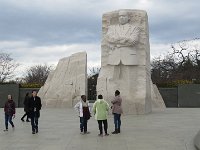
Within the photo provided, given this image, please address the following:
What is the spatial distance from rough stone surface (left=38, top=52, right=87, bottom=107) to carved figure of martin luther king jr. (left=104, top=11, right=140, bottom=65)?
752 cm

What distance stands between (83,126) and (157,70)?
4742 cm

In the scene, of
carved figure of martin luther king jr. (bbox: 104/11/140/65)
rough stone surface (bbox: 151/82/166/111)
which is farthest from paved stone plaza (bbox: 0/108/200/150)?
rough stone surface (bbox: 151/82/166/111)

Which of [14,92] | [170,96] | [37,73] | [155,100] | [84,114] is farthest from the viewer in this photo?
[37,73]

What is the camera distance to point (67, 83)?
27.4 m

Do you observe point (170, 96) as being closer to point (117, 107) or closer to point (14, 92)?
point (14, 92)

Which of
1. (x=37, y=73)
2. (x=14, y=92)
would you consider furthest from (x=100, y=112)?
(x=37, y=73)

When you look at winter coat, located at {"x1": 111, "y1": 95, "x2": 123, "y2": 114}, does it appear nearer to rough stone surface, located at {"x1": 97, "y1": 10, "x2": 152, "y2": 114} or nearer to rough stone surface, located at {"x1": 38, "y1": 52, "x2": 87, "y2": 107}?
rough stone surface, located at {"x1": 97, "y1": 10, "x2": 152, "y2": 114}

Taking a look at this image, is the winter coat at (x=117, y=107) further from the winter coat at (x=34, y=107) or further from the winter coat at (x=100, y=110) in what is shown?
the winter coat at (x=34, y=107)

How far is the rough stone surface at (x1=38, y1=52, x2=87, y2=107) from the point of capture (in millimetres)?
27031

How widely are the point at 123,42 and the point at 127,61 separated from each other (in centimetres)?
104

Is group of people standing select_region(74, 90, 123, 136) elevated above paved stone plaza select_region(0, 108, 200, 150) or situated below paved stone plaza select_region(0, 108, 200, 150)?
above

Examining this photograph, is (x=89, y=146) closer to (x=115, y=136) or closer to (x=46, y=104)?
(x=115, y=136)

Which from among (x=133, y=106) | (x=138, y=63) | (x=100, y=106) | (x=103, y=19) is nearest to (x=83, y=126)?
(x=100, y=106)

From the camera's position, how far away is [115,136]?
11.4 meters
